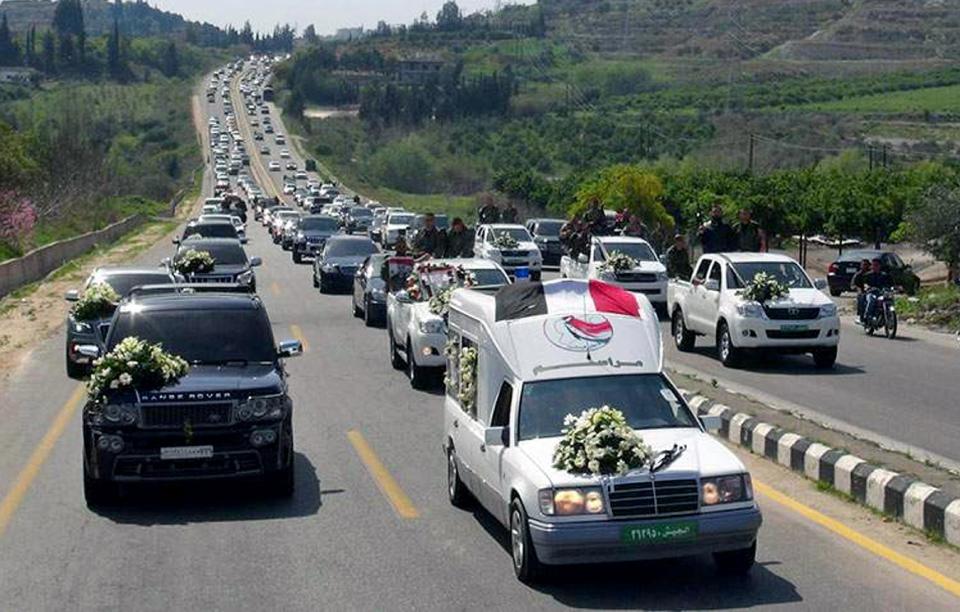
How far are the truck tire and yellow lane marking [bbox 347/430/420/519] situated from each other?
1013cm

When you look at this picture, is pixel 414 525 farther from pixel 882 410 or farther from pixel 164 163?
pixel 164 163

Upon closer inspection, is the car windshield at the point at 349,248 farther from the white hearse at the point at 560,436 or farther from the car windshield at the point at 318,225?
the white hearse at the point at 560,436

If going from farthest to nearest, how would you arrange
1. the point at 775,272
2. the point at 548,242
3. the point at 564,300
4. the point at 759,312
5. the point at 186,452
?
the point at 548,242 → the point at 775,272 → the point at 759,312 → the point at 186,452 → the point at 564,300

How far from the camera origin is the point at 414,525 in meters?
11.9

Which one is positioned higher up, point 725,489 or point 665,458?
point 665,458

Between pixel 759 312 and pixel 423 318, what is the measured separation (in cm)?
551

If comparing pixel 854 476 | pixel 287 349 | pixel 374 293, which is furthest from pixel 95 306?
pixel 854 476

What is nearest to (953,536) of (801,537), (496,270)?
(801,537)

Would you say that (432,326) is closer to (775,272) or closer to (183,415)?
(775,272)

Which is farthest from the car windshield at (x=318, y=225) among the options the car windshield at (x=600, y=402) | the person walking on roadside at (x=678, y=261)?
the car windshield at (x=600, y=402)

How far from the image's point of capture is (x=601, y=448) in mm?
9609

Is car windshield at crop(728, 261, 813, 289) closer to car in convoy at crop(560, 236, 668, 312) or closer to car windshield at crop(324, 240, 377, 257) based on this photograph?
car in convoy at crop(560, 236, 668, 312)

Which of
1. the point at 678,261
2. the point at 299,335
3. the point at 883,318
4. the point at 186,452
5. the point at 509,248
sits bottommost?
the point at 509,248

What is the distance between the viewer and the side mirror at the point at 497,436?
10.5 m
